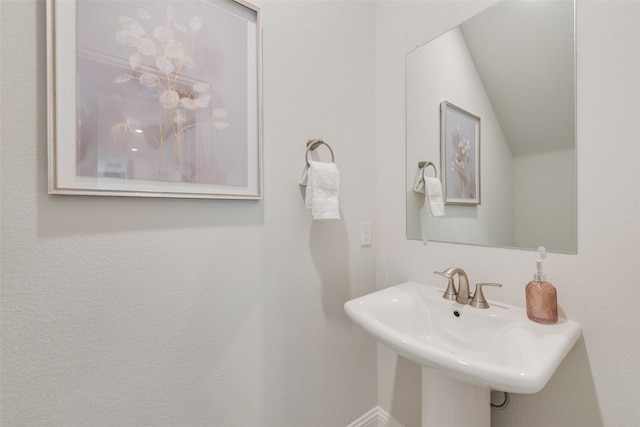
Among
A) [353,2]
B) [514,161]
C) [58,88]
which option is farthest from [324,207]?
[353,2]

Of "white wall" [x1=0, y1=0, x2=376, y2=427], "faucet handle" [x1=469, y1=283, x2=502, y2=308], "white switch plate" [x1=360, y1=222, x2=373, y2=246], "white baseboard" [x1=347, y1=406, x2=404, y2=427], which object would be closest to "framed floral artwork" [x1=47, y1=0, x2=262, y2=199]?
"white wall" [x1=0, y1=0, x2=376, y2=427]

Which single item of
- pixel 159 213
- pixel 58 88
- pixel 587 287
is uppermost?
pixel 58 88

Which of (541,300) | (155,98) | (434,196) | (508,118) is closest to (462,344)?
(541,300)

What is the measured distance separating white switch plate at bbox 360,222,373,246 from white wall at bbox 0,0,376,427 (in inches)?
1.5

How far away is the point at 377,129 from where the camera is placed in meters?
1.38

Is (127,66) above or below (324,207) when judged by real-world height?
above

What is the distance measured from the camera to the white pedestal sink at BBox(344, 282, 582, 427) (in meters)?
0.59

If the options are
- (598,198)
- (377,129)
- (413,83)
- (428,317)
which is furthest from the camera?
(377,129)

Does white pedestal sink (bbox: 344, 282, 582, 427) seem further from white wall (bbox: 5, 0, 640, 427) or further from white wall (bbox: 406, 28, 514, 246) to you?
white wall (bbox: 406, 28, 514, 246)

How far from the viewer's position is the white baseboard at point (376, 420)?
4.26ft

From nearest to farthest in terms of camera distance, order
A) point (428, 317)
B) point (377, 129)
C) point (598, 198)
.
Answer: point (598, 198) < point (428, 317) < point (377, 129)

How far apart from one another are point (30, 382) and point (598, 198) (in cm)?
154

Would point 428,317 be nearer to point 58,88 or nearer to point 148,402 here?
point 148,402

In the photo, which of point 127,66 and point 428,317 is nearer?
point 127,66
